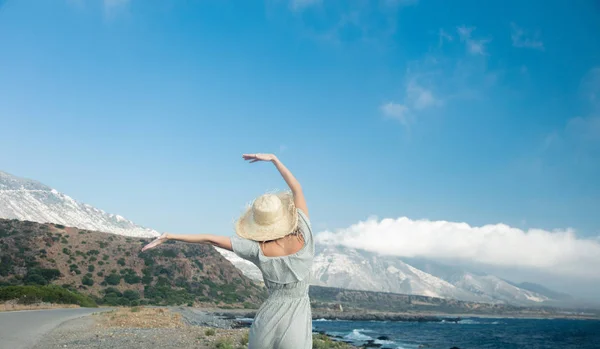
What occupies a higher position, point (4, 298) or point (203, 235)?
point (203, 235)

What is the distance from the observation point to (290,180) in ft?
13.4

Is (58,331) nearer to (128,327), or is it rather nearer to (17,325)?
(17,325)

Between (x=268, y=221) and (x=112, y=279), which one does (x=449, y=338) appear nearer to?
(x=112, y=279)

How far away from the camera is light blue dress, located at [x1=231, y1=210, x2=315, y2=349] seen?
3504mm

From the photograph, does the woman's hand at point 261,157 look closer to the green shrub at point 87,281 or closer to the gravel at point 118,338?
the gravel at point 118,338

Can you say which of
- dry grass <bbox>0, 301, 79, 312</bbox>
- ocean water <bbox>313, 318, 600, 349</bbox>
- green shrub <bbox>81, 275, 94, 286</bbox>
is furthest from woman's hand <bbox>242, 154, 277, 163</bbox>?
green shrub <bbox>81, 275, 94, 286</bbox>

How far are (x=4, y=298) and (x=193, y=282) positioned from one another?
39.2 metres

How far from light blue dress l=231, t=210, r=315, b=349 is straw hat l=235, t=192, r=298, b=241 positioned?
9 cm

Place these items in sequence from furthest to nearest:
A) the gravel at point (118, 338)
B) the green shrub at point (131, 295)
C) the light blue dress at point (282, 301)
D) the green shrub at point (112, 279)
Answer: the green shrub at point (112, 279) → the green shrub at point (131, 295) → the gravel at point (118, 338) → the light blue dress at point (282, 301)

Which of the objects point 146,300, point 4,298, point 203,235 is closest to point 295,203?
point 203,235

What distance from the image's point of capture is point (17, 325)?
1705 cm

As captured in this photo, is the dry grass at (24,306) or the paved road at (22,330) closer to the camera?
the paved road at (22,330)

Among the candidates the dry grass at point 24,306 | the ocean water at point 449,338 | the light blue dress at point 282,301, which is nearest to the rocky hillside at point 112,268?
the dry grass at point 24,306

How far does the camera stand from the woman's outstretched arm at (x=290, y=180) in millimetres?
3969
